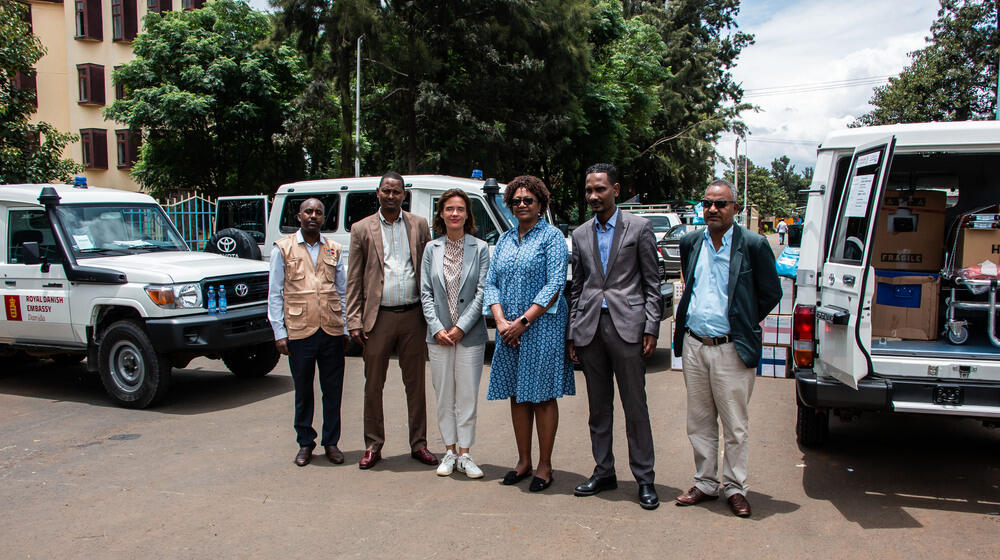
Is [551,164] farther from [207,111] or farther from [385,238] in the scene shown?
[385,238]

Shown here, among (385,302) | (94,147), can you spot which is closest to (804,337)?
(385,302)

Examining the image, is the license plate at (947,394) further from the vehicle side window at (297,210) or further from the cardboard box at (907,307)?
the vehicle side window at (297,210)

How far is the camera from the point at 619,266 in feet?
14.6

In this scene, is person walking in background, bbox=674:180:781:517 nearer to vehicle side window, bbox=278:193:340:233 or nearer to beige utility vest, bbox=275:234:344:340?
beige utility vest, bbox=275:234:344:340

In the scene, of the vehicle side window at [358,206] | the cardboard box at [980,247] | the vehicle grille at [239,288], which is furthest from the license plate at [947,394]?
the vehicle side window at [358,206]

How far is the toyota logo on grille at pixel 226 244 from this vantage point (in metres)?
9.89

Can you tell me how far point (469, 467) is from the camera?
5051 mm

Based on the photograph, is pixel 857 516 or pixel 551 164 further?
pixel 551 164

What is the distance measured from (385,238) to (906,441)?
429cm

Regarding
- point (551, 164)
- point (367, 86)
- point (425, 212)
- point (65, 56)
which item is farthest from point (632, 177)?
point (425, 212)

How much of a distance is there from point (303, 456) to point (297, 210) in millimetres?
5777

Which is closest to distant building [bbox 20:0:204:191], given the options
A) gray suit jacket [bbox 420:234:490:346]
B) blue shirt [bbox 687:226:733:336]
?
gray suit jacket [bbox 420:234:490:346]

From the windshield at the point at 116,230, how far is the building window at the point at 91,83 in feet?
111

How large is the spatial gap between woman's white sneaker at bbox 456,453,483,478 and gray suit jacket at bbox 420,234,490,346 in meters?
0.77
